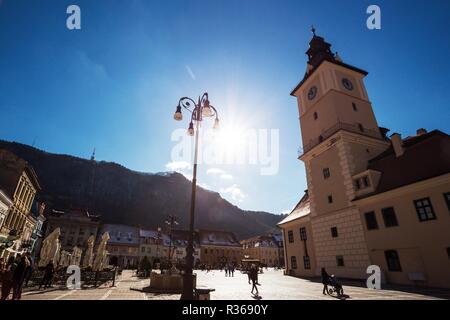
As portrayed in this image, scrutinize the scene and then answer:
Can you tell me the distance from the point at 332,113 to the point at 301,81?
27.0ft

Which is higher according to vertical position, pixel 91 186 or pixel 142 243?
pixel 91 186

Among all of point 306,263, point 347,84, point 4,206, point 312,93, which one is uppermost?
point 312,93

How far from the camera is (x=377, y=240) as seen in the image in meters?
17.6

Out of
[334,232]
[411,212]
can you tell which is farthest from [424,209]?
[334,232]

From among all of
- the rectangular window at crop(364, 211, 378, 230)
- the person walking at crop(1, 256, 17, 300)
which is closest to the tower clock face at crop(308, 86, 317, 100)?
the rectangular window at crop(364, 211, 378, 230)

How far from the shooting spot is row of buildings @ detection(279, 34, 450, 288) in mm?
14711

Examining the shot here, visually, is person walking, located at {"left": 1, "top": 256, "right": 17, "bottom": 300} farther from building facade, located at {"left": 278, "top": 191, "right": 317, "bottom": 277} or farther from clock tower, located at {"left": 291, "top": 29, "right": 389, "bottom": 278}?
building facade, located at {"left": 278, "top": 191, "right": 317, "bottom": 277}

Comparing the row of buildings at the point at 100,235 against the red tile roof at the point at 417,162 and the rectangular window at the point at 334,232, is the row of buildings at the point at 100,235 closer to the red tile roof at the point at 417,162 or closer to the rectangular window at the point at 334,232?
the rectangular window at the point at 334,232

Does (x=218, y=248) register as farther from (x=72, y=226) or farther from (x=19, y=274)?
(x=19, y=274)

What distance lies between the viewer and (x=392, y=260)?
54.1 feet

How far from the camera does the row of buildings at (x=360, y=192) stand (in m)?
14.7

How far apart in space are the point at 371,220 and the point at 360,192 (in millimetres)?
2348

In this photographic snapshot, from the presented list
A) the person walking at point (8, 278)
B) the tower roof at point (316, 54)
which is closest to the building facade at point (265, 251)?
the tower roof at point (316, 54)
